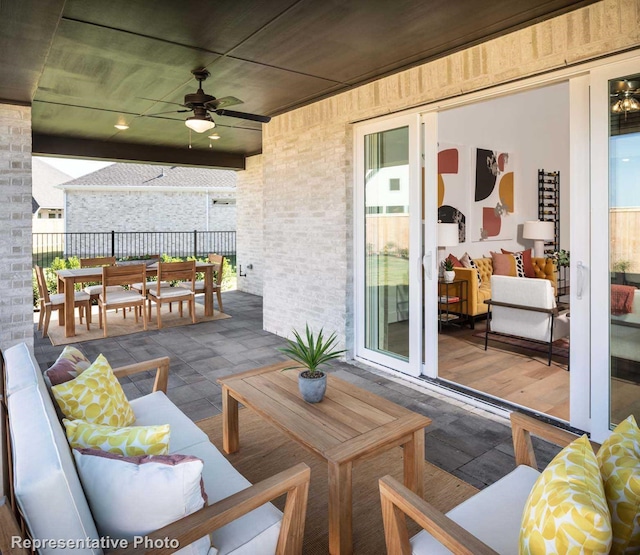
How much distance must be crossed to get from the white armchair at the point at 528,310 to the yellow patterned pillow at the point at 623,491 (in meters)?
3.28

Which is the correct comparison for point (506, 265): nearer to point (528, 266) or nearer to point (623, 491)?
point (528, 266)

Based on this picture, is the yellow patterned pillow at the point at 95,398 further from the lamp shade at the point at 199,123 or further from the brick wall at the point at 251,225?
the brick wall at the point at 251,225

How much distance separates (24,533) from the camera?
1.22 m

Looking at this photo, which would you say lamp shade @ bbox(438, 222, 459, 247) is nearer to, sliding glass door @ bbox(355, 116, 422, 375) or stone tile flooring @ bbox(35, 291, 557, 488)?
sliding glass door @ bbox(355, 116, 422, 375)

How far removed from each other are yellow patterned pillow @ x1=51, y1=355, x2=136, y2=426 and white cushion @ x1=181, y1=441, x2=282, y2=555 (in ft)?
1.76

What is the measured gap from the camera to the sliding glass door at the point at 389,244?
4133mm

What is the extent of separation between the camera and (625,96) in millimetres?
2740

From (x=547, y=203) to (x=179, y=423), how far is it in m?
7.60

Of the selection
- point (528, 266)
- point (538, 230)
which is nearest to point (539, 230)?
point (538, 230)

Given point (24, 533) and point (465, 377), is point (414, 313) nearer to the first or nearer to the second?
point (465, 377)

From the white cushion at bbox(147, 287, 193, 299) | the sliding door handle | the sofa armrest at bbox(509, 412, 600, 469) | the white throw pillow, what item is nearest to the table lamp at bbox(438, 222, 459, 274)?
the sliding door handle

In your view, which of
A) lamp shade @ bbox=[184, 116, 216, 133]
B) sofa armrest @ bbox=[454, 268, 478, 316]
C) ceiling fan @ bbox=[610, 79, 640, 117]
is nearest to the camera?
ceiling fan @ bbox=[610, 79, 640, 117]

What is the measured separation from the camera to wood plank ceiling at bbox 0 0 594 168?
9.31 ft

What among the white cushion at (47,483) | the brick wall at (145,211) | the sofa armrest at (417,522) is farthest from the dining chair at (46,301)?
the brick wall at (145,211)
